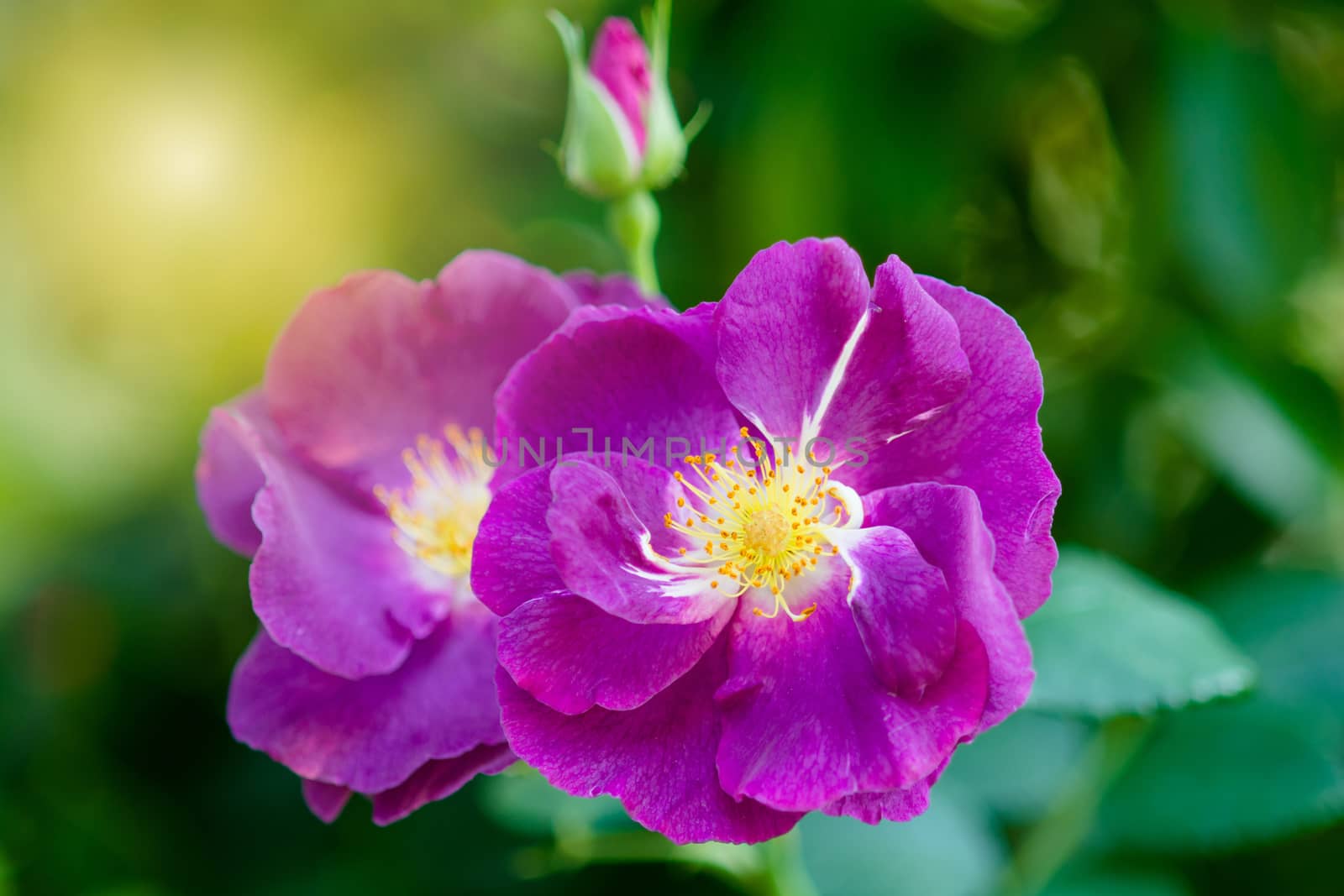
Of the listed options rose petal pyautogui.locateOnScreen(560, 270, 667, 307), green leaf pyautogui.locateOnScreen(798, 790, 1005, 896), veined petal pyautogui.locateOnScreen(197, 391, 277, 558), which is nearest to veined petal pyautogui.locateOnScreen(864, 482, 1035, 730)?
rose petal pyautogui.locateOnScreen(560, 270, 667, 307)

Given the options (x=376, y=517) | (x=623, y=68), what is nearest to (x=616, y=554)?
(x=376, y=517)

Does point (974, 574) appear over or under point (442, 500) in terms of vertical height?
over

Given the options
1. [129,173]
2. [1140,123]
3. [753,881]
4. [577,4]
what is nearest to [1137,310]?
[1140,123]

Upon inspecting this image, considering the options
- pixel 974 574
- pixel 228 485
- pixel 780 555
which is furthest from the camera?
pixel 228 485

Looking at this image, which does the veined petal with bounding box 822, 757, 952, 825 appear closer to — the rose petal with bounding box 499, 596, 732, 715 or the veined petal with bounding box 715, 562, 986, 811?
the veined petal with bounding box 715, 562, 986, 811

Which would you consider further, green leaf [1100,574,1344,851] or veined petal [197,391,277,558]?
→ green leaf [1100,574,1344,851]

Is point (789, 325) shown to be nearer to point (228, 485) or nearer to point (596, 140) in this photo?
point (596, 140)

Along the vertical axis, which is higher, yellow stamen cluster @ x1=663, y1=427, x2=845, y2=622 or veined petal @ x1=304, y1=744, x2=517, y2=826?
yellow stamen cluster @ x1=663, y1=427, x2=845, y2=622
